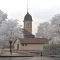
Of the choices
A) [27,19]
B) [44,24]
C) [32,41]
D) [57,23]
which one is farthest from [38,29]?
[57,23]

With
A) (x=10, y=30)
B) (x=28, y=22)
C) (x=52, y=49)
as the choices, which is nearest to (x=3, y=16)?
(x=10, y=30)

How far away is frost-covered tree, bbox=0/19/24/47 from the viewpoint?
5956cm

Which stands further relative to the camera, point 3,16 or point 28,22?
point 28,22

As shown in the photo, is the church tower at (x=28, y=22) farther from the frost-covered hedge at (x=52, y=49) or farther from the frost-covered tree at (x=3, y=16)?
the frost-covered hedge at (x=52, y=49)

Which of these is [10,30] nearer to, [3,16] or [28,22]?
[3,16]

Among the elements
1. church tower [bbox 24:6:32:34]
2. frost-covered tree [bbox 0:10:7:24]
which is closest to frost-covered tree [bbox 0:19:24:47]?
frost-covered tree [bbox 0:10:7:24]

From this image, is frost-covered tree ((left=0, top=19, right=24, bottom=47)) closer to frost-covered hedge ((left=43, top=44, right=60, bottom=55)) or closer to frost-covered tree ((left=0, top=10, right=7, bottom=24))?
frost-covered tree ((left=0, top=10, right=7, bottom=24))

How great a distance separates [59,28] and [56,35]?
5.87 feet

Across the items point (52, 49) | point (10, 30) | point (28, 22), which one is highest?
point (28, 22)

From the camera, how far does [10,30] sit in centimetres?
6238

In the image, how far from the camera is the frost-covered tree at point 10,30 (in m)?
59.6

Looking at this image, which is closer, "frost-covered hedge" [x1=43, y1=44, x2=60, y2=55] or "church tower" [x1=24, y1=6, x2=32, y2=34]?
"frost-covered hedge" [x1=43, y1=44, x2=60, y2=55]

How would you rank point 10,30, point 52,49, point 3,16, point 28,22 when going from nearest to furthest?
point 52,49 < point 10,30 < point 3,16 < point 28,22

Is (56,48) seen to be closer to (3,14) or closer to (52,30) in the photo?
(52,30)
